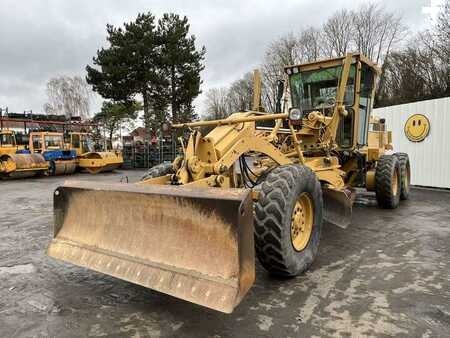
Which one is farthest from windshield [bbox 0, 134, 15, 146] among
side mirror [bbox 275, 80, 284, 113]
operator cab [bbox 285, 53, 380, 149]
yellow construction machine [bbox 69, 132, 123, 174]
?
side mirror [bbox 275, 80, 284, 113]

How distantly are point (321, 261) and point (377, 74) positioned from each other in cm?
429

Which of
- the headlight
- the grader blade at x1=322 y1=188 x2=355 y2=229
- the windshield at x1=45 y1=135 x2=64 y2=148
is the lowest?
the grader blade at x1=322 y1=188 x2=355 y2=229

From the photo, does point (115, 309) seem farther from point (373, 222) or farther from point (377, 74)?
point (377, 74)

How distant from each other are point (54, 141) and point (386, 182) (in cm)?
1636

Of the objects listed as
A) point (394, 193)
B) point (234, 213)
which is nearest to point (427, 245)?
point (394, 193)

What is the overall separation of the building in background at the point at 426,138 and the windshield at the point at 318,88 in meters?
5.34

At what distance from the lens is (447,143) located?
9.80 m

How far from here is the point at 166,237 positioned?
10.1 feet

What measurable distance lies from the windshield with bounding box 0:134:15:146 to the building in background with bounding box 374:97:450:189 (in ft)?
56.0

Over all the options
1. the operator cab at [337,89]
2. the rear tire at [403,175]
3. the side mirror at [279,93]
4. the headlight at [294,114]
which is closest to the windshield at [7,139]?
the operator cab at [337,89]

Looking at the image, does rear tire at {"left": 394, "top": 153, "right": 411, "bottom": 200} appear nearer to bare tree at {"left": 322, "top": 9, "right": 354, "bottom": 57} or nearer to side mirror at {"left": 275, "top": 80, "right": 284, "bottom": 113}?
side mirror at {"left": 275, "top": 80, "right": 284, "bottom": 113}

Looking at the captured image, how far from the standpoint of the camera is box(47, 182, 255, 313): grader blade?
2.68 meters

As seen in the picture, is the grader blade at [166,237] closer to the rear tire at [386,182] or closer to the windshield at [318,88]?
the windshield at [318,88]

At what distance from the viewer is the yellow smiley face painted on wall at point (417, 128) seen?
1034cm
